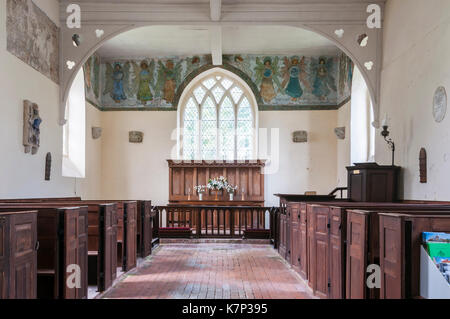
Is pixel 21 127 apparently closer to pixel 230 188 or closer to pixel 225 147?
pixel 230 188

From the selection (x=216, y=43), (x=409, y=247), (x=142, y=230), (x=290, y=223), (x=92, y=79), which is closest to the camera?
(x=409, y=247)

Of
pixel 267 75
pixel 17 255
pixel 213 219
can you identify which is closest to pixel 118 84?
pixel 267 75

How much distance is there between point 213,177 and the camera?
15117 millimetres

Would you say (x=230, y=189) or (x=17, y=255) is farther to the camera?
(x=230, y=189)

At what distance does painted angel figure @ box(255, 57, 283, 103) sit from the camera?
15.3 metres

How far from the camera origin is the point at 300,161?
49.7 feet

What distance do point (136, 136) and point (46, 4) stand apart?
5853 millimetres

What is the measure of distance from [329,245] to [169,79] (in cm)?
1114

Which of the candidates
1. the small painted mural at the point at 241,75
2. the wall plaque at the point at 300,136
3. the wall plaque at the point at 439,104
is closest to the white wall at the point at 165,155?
the wall plaque at the point at 300,136

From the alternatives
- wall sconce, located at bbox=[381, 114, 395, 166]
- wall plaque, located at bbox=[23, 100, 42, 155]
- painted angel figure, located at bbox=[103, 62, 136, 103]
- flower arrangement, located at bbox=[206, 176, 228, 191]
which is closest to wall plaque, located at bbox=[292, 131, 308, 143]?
flower arrangement, located at bbox=[206, 176, 228, 191]

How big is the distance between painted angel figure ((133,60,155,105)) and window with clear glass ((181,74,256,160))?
1.27 metres

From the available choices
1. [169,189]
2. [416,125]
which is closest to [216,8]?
[416,125]

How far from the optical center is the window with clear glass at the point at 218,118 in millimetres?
15602

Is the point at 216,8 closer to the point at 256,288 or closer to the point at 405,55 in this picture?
the point at 405,55
